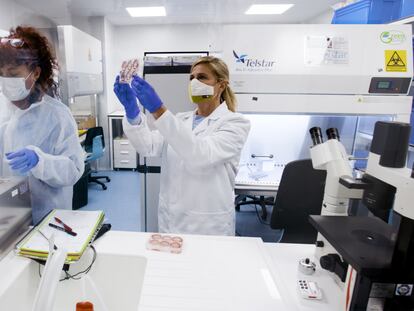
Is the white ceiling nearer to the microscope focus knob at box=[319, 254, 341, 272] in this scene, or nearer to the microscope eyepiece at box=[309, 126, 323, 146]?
the microscope eyepiece at box=[309, 126, 323, 146]

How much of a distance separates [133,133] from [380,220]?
3.22 ft

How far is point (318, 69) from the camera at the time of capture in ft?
6.02

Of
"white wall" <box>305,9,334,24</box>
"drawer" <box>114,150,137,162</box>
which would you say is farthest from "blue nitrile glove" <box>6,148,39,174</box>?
"white wall" <box>305,9,334,24</box>

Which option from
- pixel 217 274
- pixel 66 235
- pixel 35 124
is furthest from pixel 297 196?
pixel 35 124

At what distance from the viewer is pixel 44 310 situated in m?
0.45

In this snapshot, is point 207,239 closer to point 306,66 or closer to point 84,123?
point 84,123

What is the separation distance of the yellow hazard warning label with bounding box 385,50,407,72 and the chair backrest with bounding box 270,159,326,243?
0.96 meters

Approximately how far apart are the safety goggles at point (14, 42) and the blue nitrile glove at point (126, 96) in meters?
0.33

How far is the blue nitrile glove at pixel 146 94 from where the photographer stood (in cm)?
96

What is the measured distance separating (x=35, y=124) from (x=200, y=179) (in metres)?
0.68

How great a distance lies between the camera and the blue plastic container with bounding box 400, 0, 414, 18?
185cm

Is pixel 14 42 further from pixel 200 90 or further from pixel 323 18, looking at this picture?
pixel 323 18

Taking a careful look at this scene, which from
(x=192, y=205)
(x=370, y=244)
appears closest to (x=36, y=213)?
(x=192, y=205)

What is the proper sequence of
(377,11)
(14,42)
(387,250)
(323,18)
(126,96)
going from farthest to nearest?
(323,18) < (377,11) < (126,96) < (14,42) < (387,250)
